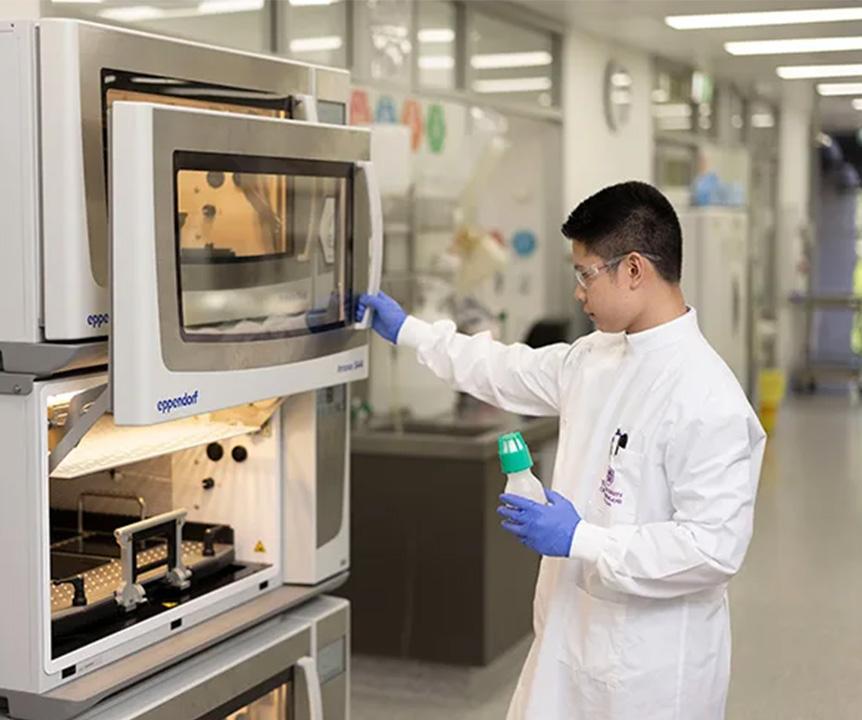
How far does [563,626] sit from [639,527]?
0.27 metres

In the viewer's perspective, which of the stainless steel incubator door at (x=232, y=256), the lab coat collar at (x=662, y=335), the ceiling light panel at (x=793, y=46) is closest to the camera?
the stainless steel incubator door at (x=232, y=256)

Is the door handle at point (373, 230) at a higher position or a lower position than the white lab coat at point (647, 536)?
higher

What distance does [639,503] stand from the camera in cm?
225

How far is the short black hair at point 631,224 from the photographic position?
223 cm

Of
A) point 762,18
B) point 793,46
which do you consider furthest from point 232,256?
point 793,46

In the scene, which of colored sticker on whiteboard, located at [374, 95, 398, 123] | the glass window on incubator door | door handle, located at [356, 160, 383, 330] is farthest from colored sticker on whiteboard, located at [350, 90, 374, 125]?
the glass window on incubator door

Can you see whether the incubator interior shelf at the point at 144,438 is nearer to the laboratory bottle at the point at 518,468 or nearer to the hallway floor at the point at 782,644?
the laboratory bottle at the point at 518,468

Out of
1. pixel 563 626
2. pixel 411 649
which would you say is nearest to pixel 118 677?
pixel 563 626

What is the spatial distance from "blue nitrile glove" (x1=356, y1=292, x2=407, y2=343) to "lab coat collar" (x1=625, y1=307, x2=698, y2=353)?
469 millimetres

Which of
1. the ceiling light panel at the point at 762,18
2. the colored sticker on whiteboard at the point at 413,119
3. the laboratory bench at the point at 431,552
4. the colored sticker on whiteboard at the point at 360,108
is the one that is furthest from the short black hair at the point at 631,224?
the ceiling light panel at the point at 762,18

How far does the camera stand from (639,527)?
2197 millimetres

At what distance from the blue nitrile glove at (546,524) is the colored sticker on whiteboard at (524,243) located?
5.28 m

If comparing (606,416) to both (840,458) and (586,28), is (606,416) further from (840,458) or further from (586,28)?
(840,458)

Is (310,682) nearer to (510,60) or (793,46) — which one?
(510,60)
